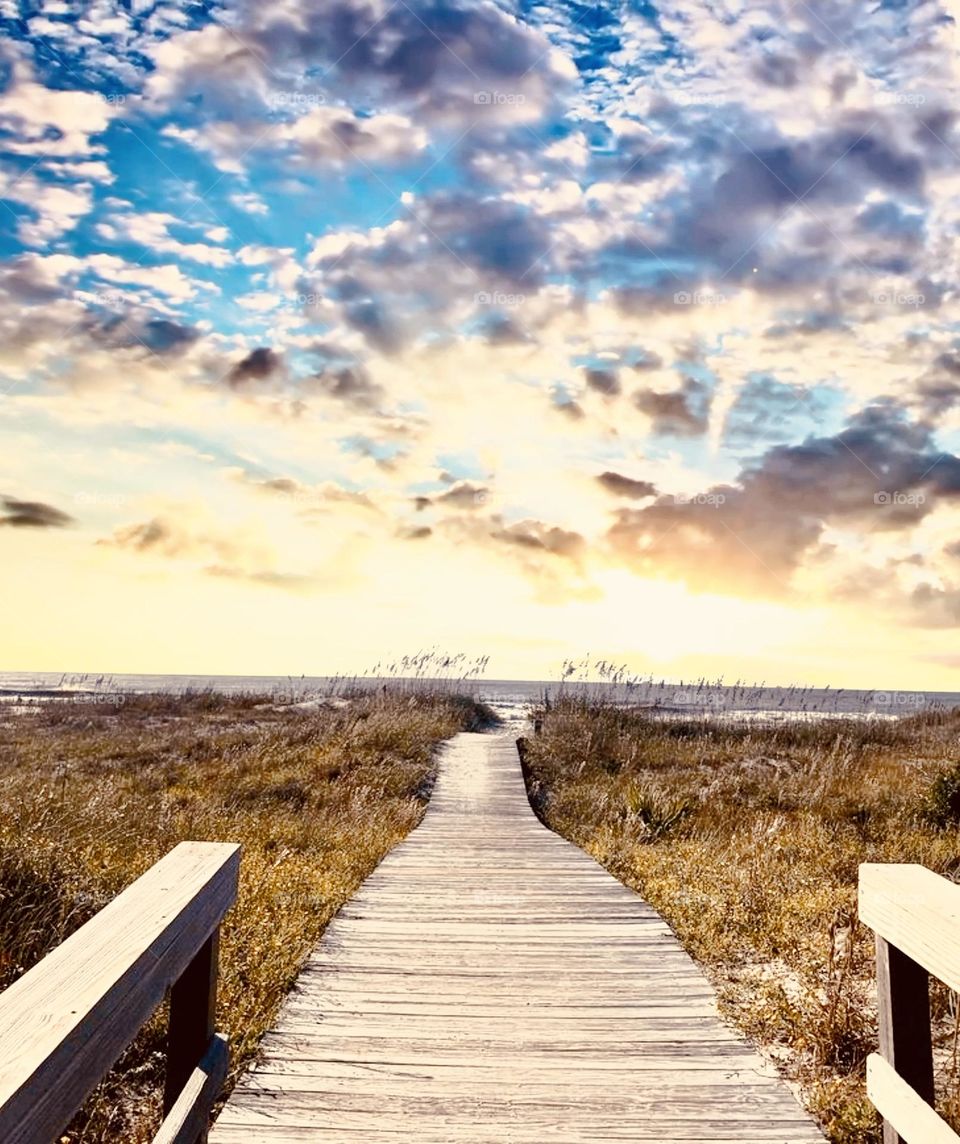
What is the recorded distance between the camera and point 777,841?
9.48 m

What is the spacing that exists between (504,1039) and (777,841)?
20.0ft

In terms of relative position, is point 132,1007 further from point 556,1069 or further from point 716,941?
point 716,941

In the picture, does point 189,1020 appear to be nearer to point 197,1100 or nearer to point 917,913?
point 197,1100

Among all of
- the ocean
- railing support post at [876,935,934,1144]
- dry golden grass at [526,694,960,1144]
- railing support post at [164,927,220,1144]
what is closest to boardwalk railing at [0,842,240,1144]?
railing support post at [164,927,220,1144]

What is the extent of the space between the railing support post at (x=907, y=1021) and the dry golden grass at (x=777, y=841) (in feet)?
4.80

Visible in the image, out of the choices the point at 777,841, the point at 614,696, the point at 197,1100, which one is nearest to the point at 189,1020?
the point at 197,1100

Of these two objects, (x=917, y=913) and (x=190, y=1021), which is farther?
(x=190, y=1021)

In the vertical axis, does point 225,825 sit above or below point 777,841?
above

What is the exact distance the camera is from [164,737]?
21.0 meters

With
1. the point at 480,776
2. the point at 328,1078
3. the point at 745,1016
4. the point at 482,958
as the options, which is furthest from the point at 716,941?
the point at 480,776

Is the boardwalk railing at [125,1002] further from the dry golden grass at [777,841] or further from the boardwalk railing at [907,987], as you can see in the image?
the dry golden grass at [777,841]

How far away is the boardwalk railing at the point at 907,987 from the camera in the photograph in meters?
2.20

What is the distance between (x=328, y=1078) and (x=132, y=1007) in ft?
7.76

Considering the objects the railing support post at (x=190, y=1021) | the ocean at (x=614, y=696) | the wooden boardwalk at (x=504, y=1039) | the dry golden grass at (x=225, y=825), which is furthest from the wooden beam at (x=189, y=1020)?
the ocean at (x=614, y=696)
